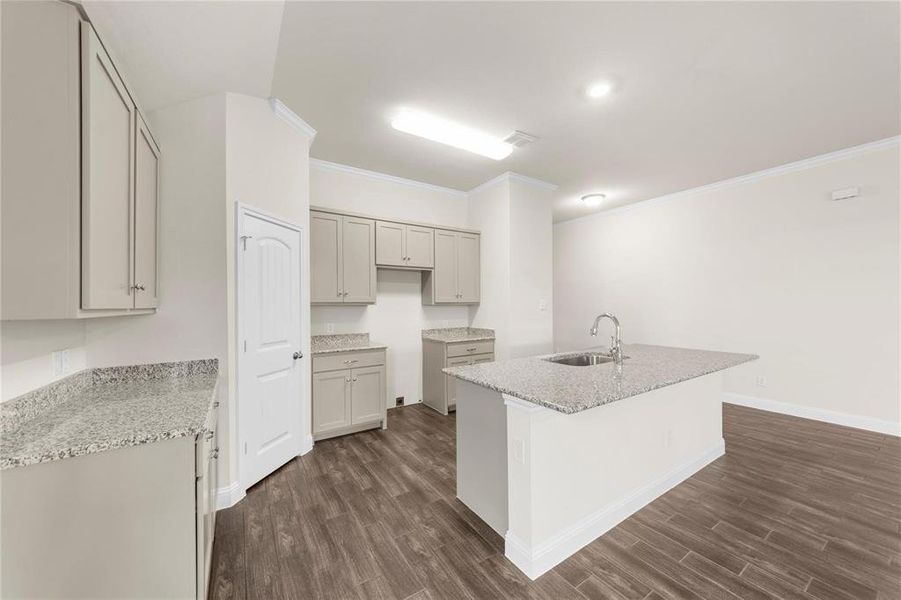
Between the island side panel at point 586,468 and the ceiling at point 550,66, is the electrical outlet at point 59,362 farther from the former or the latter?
the island side panel at point 586,468

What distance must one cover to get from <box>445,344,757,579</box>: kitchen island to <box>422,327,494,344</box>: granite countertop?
1.72 metres

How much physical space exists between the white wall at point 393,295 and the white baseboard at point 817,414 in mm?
3783

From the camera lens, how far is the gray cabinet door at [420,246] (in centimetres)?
415

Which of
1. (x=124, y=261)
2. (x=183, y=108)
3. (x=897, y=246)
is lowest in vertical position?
(x=124, y=261)

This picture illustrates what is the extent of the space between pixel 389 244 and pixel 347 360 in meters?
1.40

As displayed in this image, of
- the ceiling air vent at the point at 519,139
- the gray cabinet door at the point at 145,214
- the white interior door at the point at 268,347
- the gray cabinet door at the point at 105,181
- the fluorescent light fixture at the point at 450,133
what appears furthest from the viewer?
the ceiling air vent at the point at 519,139

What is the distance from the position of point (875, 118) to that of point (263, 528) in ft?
18.8

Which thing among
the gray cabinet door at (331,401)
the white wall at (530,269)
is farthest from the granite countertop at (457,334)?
the gray cabinet door at (331,401)

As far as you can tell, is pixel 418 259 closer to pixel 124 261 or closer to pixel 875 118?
pixel 124 261

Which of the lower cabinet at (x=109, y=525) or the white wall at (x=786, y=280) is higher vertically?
the white wall at (x=786, y=280)

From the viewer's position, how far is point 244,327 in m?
2.45

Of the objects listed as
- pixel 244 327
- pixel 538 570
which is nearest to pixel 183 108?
pixel 244 327

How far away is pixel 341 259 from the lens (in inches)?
144

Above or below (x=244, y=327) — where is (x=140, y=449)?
below
